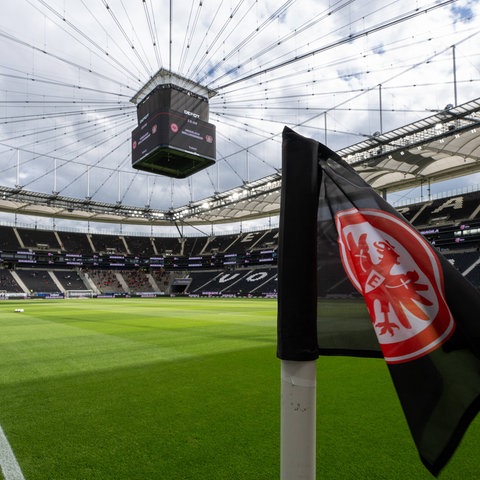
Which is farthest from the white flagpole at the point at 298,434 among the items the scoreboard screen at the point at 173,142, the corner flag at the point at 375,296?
the scoreboard screen at the point at 173,142

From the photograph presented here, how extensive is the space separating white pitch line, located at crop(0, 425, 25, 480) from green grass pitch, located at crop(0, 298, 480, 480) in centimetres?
6

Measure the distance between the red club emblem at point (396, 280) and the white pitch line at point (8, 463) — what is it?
327cm

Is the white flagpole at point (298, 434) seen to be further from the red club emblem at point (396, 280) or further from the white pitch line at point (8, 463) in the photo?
the white pitch line at point (8, 463)

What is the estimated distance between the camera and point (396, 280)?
62.1 inches

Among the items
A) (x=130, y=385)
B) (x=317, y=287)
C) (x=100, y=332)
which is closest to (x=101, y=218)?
(x=100, y=332)

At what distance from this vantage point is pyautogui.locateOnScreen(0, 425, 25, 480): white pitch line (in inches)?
118

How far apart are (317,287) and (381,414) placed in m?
3.60

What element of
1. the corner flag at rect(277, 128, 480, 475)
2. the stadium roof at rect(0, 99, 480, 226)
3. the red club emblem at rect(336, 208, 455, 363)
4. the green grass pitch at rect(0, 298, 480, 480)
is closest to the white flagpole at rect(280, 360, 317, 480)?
the corner flag at rect(277, 128, 480, 475)

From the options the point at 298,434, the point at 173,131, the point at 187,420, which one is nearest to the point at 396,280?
the point at 298,434

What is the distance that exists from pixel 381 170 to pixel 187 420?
41880 millimetres

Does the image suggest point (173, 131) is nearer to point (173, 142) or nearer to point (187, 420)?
point (173, 142)

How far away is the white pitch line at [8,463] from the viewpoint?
3.01 m

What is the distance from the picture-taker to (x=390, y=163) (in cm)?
3912

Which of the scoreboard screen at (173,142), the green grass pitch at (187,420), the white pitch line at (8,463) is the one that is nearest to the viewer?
the white pitch line at (8,463)
